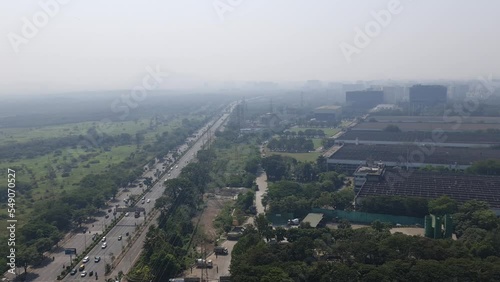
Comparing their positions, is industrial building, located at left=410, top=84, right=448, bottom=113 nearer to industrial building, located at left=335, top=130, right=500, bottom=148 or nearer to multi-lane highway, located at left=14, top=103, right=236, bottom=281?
industrial building, located at left=335, top=130, right=500, bottom=148

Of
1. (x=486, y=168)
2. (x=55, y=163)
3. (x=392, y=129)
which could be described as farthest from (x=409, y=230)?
(x=55, y=163)

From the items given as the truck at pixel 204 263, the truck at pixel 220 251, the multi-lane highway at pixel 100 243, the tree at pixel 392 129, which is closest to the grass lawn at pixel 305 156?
the tree at pixel 392 129

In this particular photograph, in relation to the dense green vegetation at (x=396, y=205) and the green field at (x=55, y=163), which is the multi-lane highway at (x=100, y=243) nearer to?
the green field at (x=55, y=163)

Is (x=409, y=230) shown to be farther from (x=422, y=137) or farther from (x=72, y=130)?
(x=72, y=130)

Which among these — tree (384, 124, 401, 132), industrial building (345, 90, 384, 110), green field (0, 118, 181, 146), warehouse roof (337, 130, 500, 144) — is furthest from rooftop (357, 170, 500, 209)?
industrial building (345, 90, 384, 110)

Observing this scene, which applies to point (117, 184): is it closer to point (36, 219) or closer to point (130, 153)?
point (36, 219)

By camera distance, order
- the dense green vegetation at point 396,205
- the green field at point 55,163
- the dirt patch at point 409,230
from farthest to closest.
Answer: the green field at point 55,163
the dense green vegetation at point 396,205
the dirt patch at point 409,230

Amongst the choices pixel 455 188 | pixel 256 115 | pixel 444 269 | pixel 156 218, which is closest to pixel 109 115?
pixel 256 115
